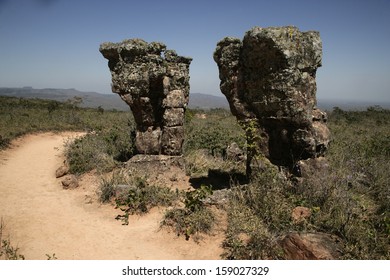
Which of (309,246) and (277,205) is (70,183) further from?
(309,246)

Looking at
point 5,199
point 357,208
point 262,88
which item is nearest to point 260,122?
point 262,88

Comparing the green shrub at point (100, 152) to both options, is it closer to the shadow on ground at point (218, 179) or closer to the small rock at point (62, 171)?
the small rock at point (62, 171)

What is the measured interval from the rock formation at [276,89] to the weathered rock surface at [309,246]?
2.31 m

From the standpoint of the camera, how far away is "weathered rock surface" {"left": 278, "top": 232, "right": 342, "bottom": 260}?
178 inches

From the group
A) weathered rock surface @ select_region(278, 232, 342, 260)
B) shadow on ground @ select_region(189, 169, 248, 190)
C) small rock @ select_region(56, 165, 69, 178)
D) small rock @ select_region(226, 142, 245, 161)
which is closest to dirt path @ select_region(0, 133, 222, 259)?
small rock @ select_region(56, 165, 69, 178)

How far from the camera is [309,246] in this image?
15.0 feet

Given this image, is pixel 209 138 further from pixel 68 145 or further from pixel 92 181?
pixel 68 145

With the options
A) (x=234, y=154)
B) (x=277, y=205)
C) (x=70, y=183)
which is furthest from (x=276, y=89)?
(x=70, y=183)

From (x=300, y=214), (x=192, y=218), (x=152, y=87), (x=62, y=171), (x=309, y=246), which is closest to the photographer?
(x=309, y=246)

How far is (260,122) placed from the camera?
7086 millimetres

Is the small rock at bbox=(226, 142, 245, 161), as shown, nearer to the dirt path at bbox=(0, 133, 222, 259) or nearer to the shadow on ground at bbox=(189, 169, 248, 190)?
the shadow on ground at bbox=(189, 169, 248, 190)

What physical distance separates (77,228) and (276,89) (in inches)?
213

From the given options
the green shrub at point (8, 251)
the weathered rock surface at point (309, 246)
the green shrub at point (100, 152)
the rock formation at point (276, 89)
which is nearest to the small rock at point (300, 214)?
the weathered rock surface at point (309, 246)
